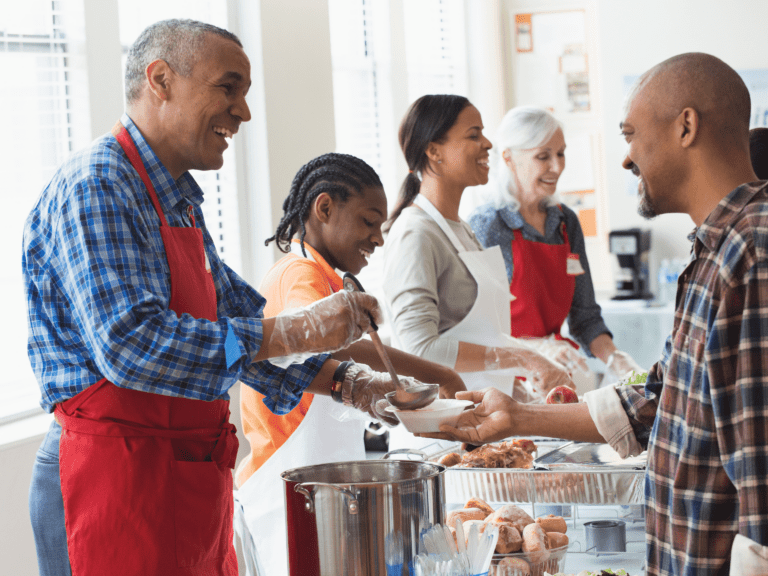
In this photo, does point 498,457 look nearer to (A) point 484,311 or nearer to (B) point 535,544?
(B) point 535,544

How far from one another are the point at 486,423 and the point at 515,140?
177cm

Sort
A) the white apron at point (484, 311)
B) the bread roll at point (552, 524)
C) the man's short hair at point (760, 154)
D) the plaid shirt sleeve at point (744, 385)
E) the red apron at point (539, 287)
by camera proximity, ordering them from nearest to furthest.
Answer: the plaid shirt sleeve at point (744, 385) < the bread roll at point (552, 524) < the man's short hair at point (760, 154) < the white apron at point (484, 311) < the red apron at point (539, 287)

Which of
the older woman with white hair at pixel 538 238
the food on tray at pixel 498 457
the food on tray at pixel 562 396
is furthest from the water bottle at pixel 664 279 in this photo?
the food on tray at pixel 498 457

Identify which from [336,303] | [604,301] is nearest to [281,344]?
[336,303]

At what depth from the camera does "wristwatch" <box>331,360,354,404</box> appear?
1.71 meters

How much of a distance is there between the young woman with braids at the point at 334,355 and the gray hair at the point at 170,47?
0.57 m

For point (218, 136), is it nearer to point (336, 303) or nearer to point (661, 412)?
point (336, 303)

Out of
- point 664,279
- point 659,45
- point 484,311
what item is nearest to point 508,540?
point 484,311

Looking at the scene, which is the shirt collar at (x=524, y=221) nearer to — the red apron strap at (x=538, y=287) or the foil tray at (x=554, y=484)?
the red apron strap at (x=538, y=287)

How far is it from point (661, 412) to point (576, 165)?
4.49m

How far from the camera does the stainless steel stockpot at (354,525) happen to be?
1.15 metres

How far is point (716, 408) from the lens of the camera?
103 centimetres

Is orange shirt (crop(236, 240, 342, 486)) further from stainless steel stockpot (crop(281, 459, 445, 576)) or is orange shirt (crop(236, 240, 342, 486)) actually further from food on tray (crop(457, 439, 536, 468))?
stainless steel stockpot (crop(281, 459, 445, 576))

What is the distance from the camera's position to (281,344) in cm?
135
